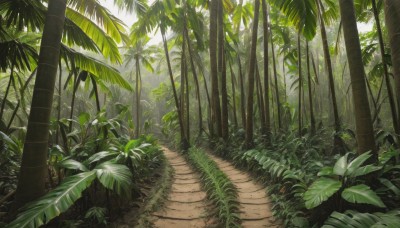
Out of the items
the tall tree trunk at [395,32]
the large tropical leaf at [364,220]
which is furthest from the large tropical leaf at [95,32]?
the large tropical leaf at [364,220]

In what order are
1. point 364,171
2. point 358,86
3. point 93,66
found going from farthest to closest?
point 93,66 < point 358,86 < point 364,171

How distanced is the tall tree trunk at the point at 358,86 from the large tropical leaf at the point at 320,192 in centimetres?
83

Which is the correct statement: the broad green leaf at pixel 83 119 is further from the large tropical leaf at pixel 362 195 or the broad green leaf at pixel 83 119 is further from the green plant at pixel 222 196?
the large tropical leaf at pixel 362 195

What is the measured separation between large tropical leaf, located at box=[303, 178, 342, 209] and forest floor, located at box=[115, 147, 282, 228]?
2.75 feet

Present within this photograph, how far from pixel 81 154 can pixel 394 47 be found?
15.4 ft

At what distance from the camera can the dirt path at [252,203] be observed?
3441 millimetres

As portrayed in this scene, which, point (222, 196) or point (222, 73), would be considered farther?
point (222, 73)

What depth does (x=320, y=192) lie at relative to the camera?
2664 mm

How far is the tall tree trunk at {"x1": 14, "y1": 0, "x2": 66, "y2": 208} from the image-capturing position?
9.04 feet

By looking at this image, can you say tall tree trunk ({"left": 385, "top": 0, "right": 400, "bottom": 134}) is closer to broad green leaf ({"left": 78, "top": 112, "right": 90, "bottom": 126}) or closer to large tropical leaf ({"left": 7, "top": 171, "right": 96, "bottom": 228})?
large tropical leaf ({"left": 7, "top": 171, "right": 96, "bottom": 228})

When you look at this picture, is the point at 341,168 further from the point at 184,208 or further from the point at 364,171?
the point at 184,208

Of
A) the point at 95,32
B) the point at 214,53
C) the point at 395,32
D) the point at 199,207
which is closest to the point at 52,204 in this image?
the point at 199,207

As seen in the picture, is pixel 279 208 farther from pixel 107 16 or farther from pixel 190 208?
pixel 107 16

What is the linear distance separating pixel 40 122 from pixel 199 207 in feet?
8.80
